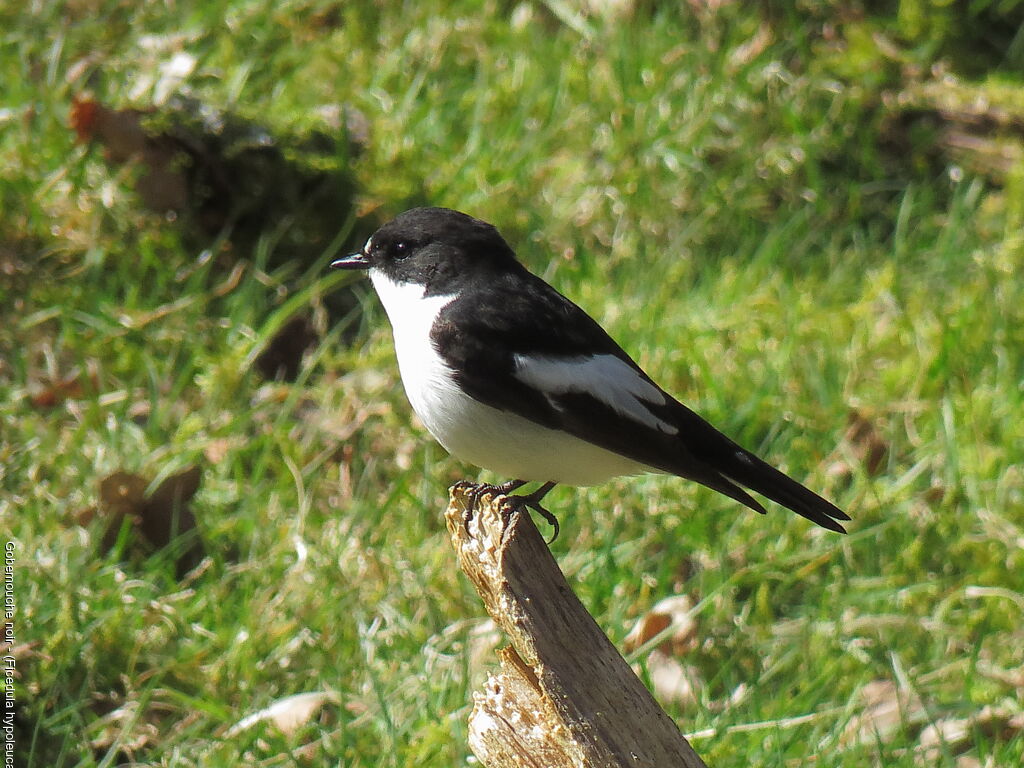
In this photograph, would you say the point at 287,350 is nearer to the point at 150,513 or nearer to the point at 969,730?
the point at 150,513

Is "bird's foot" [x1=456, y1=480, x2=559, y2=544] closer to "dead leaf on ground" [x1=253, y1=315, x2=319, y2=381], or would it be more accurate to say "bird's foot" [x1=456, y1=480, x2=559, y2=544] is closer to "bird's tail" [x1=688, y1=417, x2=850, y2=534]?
"bird's tail" [x1=688, y1=417, x2=850, y2=534]

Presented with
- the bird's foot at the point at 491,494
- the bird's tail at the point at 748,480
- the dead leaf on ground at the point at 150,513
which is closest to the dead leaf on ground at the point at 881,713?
the bird's tail at the point at 748,480

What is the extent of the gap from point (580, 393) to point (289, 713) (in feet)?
3.83

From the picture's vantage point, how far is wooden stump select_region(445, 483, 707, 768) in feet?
8.71

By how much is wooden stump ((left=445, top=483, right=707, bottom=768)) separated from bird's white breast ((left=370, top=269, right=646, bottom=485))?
1.66 ft

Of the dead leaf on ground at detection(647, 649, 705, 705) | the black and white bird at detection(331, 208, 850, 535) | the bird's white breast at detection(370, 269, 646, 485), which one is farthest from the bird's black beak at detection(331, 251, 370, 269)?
the dead leaf on ground at detection(647, 649, 705, 705)

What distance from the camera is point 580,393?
3.34 m

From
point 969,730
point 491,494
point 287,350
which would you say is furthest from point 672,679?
point 287,350

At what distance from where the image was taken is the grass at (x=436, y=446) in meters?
3.70

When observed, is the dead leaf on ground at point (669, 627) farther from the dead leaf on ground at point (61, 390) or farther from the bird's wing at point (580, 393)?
the dead leaf on ground at point (61, 390)

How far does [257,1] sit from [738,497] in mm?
3782

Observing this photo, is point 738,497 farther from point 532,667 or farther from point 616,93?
point 616,93

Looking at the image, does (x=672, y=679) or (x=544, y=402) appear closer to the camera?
(x=544, y=402)

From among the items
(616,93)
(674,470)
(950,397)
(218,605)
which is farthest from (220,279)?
(950,397)
